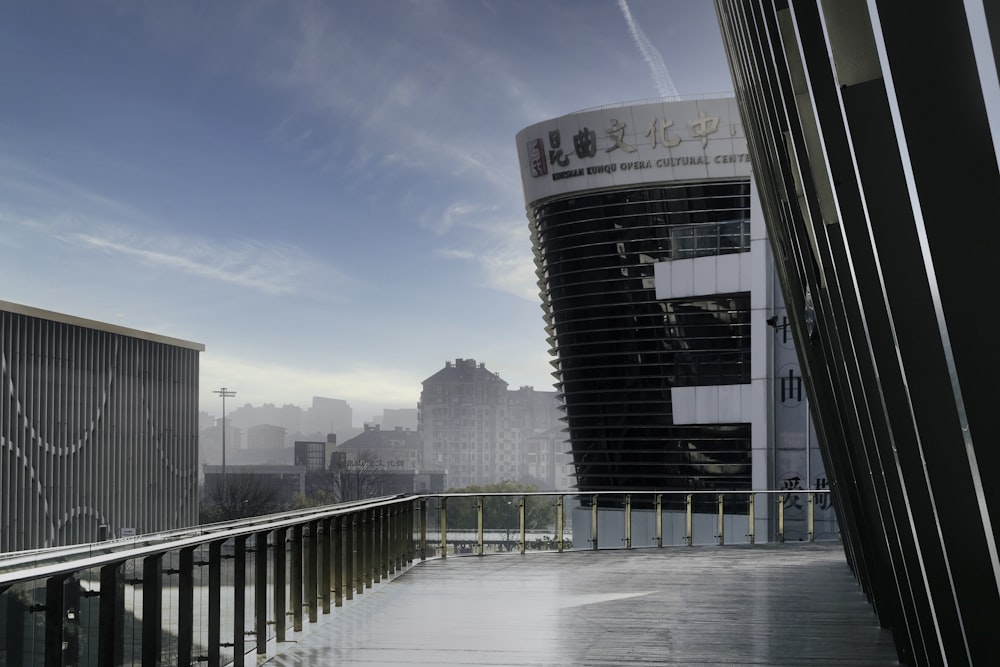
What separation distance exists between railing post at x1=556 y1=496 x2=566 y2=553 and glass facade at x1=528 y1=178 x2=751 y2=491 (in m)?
23.3

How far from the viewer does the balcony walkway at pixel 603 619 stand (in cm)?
773

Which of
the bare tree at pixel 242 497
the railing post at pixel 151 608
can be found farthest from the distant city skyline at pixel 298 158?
the railing post at pixel 151 608

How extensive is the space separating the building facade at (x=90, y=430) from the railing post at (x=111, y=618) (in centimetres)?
6940

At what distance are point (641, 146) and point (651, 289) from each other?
5.78 meters

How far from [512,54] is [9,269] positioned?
6852 cm

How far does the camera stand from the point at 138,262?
11906 centimetres

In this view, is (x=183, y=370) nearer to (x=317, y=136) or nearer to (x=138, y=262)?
(x=138, y=262)

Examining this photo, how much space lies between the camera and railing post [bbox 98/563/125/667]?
4.90 m

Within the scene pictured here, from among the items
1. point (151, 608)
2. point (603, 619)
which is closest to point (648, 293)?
point (603, 619)

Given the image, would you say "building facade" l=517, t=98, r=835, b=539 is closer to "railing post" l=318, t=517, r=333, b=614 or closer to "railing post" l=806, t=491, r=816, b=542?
"railing post" l=806, t=491, r=816, b=542

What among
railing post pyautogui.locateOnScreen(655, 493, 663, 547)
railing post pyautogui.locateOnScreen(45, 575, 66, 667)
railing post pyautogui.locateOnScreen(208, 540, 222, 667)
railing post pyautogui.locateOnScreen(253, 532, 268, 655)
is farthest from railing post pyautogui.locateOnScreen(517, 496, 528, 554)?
railing post pyautogui.locateOnScreen(45, 575, 66, 667)

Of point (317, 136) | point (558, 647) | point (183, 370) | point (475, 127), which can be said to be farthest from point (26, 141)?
point (558, 647)

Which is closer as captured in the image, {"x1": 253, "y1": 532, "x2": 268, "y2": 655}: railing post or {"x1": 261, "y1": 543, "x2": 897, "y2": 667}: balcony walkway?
{"x1": 253, "y1": 532, "x2": 268, "y2": 655}: railing post

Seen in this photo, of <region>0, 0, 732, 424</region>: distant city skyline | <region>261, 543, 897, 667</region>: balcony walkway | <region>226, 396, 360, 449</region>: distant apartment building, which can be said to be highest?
<region>0, 0, 732, 424</region>: distant city skyline
